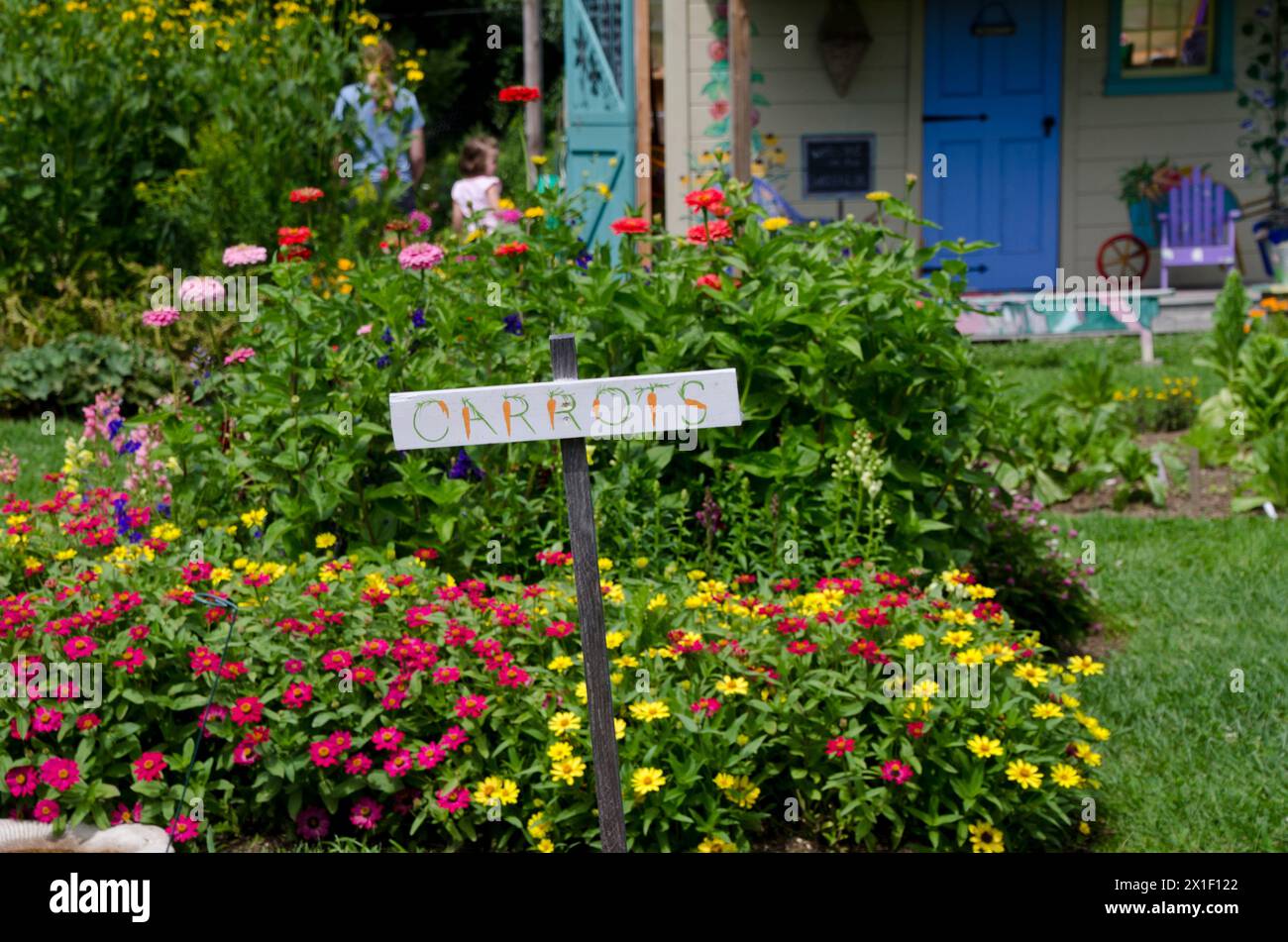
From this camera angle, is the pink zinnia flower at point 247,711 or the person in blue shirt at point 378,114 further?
the person in blue shirt at point 378,114

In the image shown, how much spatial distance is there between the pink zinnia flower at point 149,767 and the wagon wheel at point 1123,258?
9.66m

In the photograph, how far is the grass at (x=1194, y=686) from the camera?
3.41m

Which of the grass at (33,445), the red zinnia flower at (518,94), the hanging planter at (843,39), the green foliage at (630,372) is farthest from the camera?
the hanging planter at (843,39)

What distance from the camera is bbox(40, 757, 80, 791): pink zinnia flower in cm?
308

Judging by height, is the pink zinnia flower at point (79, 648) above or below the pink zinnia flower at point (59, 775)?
above

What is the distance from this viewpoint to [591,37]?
37.8 ft

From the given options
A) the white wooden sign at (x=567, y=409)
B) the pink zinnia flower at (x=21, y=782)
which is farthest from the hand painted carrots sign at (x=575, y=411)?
the pink zinnia flower at (x=21, y=782)

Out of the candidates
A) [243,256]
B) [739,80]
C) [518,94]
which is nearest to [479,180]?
[739,80]

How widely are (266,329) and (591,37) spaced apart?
7.72 meters

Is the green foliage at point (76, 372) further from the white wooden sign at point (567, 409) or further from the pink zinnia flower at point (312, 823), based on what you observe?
the white wooden sign at point (567, 409)

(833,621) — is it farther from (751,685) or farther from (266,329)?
(266,329)

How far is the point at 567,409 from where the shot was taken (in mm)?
2482

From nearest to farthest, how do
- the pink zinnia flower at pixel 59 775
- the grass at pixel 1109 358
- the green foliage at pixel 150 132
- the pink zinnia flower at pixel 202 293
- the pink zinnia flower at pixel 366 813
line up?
1. the pink zinnia flower at pixel 59 775
2. the pink zinnia flower at pixel 366 813
3. the pink zinnia flower at pixel 202 293
4. the green foliage at pixel 150 132
5. the grass at pixel 1109 358

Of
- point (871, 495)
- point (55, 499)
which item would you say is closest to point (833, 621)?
point (871, 495)
